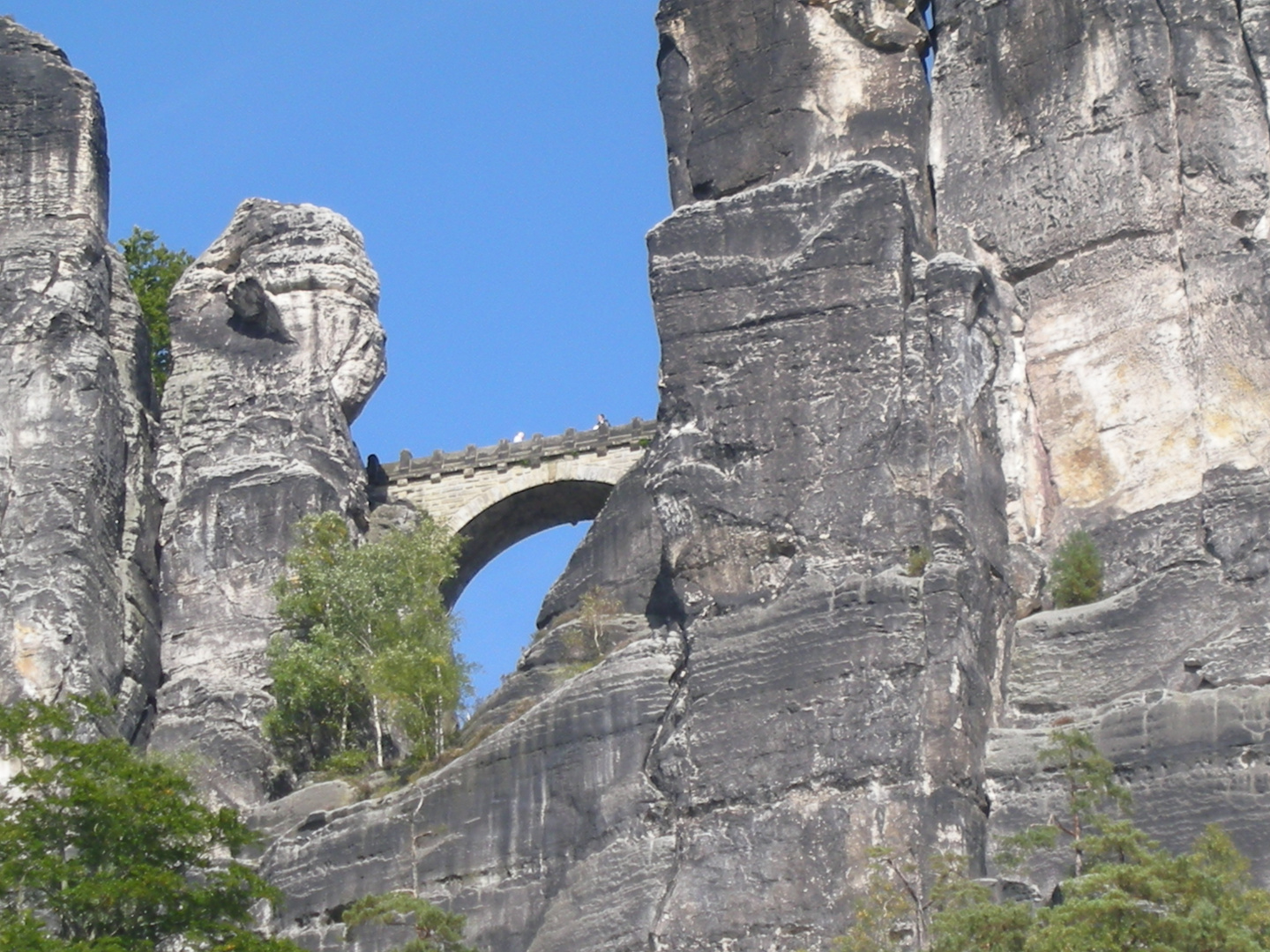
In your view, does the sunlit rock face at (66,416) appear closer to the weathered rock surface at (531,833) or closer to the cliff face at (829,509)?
the cliff face at (829,509)

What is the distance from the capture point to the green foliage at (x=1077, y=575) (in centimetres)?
3531

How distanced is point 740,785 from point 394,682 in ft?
21.4

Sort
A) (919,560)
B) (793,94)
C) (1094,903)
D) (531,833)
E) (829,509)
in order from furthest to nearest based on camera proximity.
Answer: (793,94) < (829,509) < (531,833) < (919,560) < (1094,903)

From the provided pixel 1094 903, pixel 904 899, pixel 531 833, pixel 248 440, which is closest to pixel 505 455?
pixel 248 440

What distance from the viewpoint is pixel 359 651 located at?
39.9 m

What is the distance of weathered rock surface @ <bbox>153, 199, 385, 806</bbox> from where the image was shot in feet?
135

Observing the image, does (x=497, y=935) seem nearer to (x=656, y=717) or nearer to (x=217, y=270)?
(x=656, y=717)

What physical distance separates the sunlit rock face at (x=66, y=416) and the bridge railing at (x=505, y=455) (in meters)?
6.53

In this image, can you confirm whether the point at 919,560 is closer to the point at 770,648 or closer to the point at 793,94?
the point at 770,648

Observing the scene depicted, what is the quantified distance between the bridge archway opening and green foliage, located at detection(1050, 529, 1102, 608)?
14.8 m

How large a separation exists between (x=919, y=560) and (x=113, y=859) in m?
9.72

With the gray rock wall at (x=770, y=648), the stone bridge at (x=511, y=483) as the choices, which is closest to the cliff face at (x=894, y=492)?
the gray rock wall at (x=770, y=648)

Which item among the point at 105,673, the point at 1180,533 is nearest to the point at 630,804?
the point at 1180,533

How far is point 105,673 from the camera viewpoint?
40844mm
